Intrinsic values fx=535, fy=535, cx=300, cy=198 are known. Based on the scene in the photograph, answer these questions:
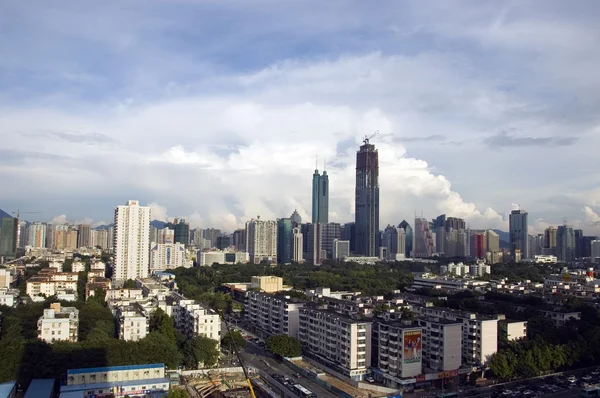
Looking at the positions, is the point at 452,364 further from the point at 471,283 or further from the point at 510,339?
the point at 471,283

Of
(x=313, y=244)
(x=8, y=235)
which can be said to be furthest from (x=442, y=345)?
(x=8, y=235)

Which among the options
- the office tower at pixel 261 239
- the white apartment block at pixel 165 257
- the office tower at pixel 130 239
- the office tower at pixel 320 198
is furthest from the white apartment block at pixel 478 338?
the office tower at pixel 320 198

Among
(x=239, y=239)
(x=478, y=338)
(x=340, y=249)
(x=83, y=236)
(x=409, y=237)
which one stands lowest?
(x=478, y=338)

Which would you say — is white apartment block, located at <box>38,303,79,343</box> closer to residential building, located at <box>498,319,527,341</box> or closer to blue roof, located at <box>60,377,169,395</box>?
blue roof, located at <box>60,377,169,395</box>

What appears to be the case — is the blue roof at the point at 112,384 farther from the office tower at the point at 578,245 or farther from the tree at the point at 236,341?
the office tower at the point at 578,245

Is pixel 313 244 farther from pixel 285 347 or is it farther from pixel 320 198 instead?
pixel 285 347

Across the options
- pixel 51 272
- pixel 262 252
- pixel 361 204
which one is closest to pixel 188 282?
pixel 51 272
